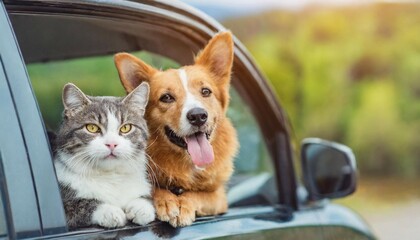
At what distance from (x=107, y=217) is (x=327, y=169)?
2.01 metres

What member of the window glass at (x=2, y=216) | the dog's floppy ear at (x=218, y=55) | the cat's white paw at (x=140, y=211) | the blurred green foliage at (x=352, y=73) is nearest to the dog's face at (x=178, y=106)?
the dog's floppy ear at (x=218, y=55)

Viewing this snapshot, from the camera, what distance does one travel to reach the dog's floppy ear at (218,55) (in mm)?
3607

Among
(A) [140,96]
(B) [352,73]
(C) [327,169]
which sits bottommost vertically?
(C) [327,169]

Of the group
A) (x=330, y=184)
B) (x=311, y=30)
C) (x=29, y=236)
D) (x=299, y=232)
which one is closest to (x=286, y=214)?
(x=299, y=232)

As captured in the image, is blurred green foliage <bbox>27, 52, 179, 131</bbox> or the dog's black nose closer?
the dog's black nose

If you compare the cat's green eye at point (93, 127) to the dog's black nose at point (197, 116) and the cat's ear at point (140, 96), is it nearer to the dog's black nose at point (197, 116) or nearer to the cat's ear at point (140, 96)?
the cat's ear at point (140, 96)

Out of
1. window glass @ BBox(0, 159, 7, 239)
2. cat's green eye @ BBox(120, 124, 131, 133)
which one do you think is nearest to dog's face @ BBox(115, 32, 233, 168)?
cat's green eye @ BBox(120, 124, 131, 133)

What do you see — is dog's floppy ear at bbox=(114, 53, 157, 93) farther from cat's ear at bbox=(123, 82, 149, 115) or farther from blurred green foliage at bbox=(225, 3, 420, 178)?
blurred green foliage at bbox=(225, 3, 420, 178)

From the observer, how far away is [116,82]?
12.1ft

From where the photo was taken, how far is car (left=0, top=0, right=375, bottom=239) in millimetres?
2816

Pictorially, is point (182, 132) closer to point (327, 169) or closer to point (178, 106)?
point (178, 106)

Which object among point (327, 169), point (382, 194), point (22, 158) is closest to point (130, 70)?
point (22, 158)

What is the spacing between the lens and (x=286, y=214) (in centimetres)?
432

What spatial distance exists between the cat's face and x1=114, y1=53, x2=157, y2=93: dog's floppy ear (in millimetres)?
170
